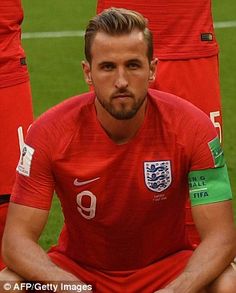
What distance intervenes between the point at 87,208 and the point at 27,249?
0.31 meters

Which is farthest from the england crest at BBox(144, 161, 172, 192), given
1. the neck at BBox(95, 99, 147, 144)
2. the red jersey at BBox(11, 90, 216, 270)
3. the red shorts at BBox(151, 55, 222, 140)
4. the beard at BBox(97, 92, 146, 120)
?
the red shorts at BBox(151, 55, 222, 140)

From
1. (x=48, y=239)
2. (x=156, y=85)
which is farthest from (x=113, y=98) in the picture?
(x=48, y=239)

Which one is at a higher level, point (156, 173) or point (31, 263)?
point (156, 173)

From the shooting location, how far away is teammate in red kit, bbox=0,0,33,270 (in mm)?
5672

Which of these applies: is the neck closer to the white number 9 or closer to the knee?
the white number 9

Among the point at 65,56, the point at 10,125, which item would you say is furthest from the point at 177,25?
the point at 65,56

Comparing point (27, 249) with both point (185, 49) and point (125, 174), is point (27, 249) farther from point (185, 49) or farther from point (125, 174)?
point (185, 49)

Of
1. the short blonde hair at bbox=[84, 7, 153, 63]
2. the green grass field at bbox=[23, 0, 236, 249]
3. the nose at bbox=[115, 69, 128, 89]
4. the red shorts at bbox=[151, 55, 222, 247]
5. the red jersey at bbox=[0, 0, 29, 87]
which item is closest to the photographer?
the nose at bbox=[115, 69, 128, 89]

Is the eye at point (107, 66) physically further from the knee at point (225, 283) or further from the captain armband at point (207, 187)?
the knee at point (225, 283)

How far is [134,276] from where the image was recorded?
16.9 feet

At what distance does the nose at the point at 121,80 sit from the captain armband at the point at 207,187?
47 cm

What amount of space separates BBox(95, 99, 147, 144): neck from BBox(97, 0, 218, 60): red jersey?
102 centimetres

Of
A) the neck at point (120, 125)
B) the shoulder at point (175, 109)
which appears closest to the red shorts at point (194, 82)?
the shoulder at point (175, 109)

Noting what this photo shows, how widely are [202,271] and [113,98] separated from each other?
29.0 inches
